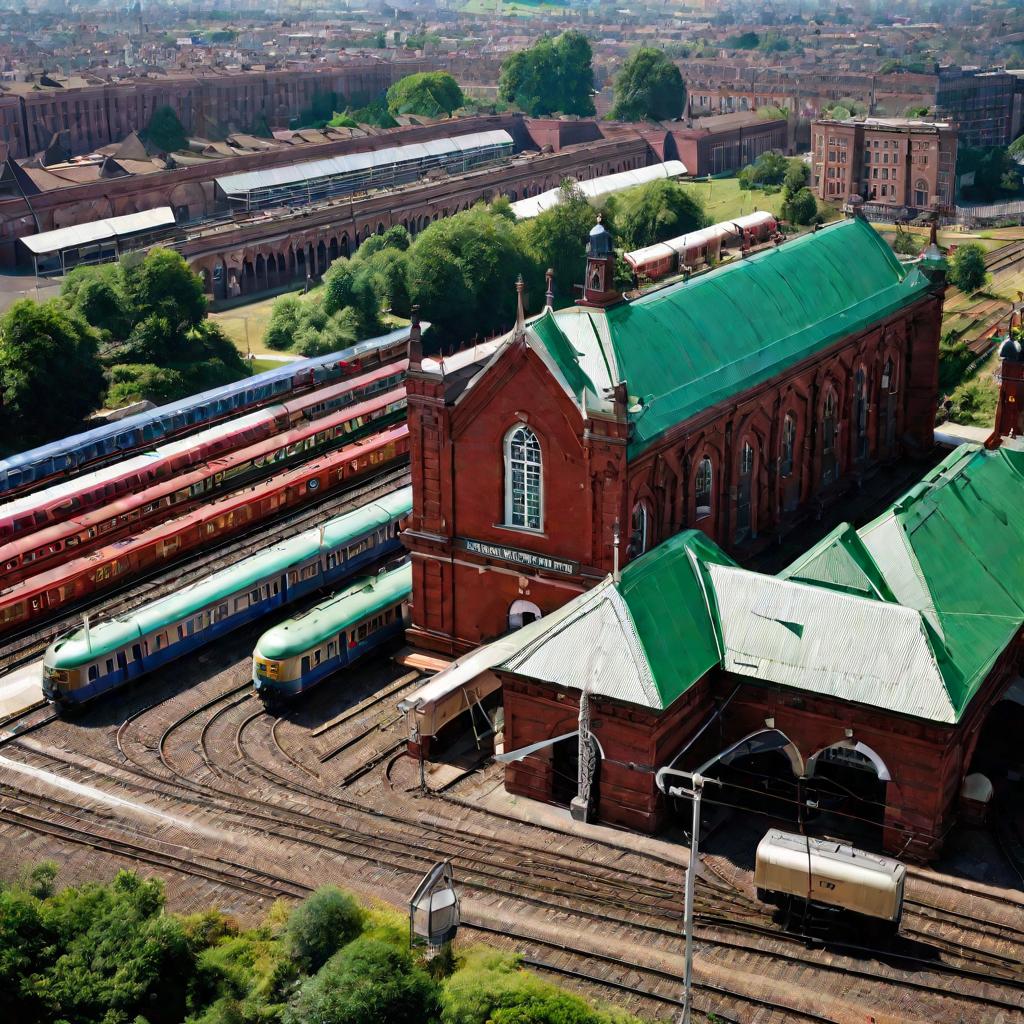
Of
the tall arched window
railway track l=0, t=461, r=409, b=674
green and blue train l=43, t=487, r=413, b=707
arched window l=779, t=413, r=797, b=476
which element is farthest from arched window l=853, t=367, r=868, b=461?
railway track l=0, t=461, r=409, b=674

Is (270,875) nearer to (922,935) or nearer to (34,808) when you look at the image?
(34,808)

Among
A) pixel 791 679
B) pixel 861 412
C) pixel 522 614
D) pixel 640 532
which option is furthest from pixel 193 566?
pixel 791 679

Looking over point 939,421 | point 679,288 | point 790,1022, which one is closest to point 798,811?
point 790,1022

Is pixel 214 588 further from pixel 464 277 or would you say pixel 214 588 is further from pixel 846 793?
pixel 464 277

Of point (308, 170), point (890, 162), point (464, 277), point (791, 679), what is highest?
point (308, 170)

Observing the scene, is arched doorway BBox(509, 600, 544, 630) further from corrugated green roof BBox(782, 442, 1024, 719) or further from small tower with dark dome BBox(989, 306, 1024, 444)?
small tower with dark dome BBox(989, 306, 1024, 444)

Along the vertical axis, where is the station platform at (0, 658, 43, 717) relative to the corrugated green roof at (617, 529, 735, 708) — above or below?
below

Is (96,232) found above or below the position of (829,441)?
above
